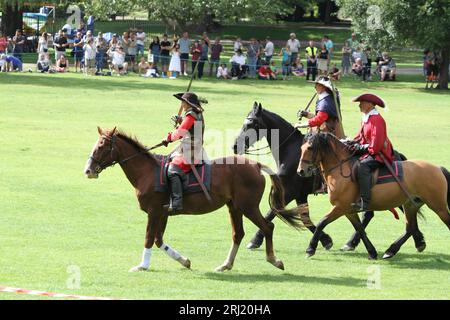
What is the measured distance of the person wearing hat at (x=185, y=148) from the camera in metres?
13.6

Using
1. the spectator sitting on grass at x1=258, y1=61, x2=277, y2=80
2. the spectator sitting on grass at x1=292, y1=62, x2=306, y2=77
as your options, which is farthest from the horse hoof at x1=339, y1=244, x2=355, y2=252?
the spectator sitting on grass at x1=292, y1=62, x2=306, y2=77

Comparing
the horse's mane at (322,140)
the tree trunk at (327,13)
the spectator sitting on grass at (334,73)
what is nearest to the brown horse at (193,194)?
the horse's mane at (322,140)

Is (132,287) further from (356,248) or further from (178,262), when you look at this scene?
(356,248)

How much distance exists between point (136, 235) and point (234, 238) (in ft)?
9.88

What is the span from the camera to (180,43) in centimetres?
4638

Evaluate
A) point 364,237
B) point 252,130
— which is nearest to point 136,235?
point 252,130

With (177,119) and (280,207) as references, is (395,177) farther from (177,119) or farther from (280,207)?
(177,119)

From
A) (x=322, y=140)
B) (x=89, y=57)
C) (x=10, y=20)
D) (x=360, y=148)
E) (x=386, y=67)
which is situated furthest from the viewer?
(x=10, y=20)

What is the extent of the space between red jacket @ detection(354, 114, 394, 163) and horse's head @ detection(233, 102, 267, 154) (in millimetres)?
1761

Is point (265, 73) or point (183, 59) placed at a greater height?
point (183, 59)

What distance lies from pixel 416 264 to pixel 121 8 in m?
40.5

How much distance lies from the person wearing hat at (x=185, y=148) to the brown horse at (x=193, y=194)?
0.19 metres

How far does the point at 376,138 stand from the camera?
14.7 meters
